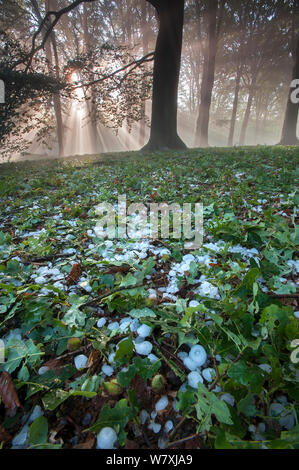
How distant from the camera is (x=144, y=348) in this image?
106 centimetres

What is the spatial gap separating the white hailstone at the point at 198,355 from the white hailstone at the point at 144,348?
189mm

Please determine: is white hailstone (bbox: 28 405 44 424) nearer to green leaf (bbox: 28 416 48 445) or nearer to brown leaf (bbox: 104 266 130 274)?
green leaf (bbox: 28 416 48 445)

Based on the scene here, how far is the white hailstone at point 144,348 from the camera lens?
1051mm

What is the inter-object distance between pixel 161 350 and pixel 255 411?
43 cm

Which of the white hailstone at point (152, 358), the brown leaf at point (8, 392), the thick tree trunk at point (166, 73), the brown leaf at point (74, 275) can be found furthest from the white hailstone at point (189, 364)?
the thick tree trunk at point (166, 73)

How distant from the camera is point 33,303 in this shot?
1.28 meters

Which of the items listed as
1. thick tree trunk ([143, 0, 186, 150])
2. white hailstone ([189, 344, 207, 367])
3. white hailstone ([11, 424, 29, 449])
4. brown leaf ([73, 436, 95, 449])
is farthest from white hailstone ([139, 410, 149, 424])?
thick tree trunk ([143, 0, 186, 150])

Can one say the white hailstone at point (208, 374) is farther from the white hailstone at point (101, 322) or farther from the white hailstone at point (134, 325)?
the white hailstone at point (101, 322)

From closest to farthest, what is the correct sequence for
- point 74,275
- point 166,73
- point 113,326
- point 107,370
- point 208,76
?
1. point 107,370
2. point 113,326
3. point 74,275
4. point 166,73
5. point 208,76

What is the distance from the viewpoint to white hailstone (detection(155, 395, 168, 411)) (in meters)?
0.85

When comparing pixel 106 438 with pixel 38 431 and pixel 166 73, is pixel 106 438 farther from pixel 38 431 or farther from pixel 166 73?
pixel 166 73

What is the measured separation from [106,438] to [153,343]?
0.41 metres

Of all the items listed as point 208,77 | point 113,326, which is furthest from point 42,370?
point 208,77
